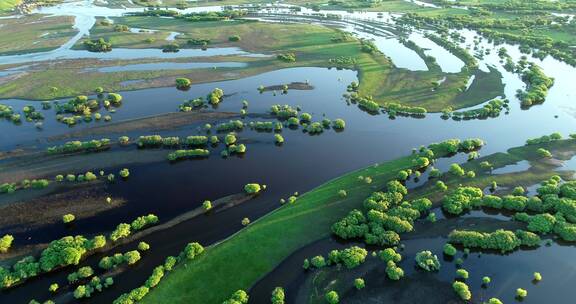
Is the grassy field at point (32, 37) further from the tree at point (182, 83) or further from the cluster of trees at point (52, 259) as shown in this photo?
the cluster of trees at point (52, 259)

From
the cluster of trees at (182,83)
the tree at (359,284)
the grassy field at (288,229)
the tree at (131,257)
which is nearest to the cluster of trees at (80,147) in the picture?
the cluster of trees at (182,83)

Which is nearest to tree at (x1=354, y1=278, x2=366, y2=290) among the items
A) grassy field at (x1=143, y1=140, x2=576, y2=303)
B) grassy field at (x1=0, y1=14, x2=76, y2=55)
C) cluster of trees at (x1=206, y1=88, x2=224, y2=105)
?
grassy field at (x1=143, y1=140, x2=576, y2=303)

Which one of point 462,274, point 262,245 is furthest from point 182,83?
point 462,274

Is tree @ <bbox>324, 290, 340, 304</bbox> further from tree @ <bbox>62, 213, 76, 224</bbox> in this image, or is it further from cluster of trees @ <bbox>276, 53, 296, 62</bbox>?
cluster of trees @ <bbox>276, 53, 296, 62</bbox>

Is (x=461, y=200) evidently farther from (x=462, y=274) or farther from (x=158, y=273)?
(x=158, y=273)

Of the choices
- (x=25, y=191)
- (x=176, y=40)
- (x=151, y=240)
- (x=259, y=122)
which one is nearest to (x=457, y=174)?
(x=259, y=122)

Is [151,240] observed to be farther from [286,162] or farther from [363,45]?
[363,45]
